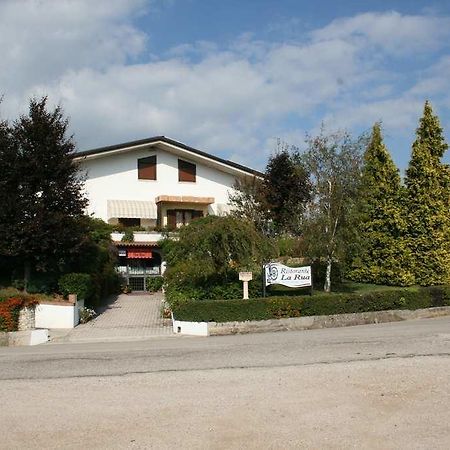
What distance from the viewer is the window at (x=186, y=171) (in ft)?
130

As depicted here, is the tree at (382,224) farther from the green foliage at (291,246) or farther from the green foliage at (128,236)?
the green foliage at (128,236)

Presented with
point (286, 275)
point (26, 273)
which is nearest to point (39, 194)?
point (26, 273)

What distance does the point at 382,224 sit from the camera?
29.7 metres

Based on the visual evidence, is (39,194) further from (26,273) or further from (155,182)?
(155,182)

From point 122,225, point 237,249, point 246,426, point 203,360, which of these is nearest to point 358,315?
point 237,249

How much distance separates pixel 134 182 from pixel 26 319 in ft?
62.8

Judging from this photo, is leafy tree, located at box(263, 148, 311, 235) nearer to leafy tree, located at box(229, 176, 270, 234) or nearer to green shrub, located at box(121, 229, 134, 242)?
leafy tree, located at box(229, 176, 270, 234)

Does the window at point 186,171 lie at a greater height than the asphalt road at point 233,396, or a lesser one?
greater

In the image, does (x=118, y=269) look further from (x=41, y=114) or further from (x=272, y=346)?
(x=272, y=346)

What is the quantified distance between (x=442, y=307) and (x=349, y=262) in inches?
254

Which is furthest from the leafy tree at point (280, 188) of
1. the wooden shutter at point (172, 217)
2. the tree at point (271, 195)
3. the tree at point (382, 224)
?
the wooden shutter at point (172, 217)

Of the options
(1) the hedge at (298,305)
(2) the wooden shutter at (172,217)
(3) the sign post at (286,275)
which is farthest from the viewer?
(2) the wooden shutter at (172,217)

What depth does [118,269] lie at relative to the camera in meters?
33.1

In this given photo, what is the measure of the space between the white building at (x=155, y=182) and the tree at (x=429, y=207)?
472 inches
